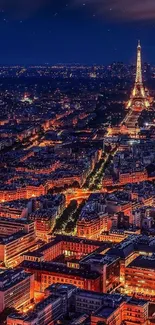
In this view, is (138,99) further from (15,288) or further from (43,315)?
(43,315)

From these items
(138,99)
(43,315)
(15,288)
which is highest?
(138,99)

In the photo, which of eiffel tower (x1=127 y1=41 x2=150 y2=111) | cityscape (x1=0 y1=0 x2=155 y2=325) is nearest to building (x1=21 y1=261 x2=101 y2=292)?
cityscape (x1=0 y1=0 x2=155 y2=325)

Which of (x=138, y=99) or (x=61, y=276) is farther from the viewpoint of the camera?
(x=138, y=99)

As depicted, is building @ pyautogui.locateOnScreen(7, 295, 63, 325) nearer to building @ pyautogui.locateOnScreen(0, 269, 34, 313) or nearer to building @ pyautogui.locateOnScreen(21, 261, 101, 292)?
building @ pyautogui.locateOnScreen(0, 269, 34, 313)

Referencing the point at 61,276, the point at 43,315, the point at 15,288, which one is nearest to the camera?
the point at 43,315

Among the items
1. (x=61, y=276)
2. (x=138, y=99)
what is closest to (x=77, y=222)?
(x=61, y=276)

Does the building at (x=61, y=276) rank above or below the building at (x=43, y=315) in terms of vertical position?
above

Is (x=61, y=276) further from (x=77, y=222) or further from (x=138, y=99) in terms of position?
(x=138, y=99)

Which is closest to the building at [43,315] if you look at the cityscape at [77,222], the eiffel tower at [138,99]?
the cityscape at [77,222]

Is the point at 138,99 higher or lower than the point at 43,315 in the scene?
higher

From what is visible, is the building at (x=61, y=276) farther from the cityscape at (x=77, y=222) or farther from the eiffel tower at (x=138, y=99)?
the eiffel tower at (x=138, y=99)

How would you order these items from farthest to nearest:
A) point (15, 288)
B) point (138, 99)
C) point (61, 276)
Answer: point (138, 99) → point (61, 276) → point (15, 288)
